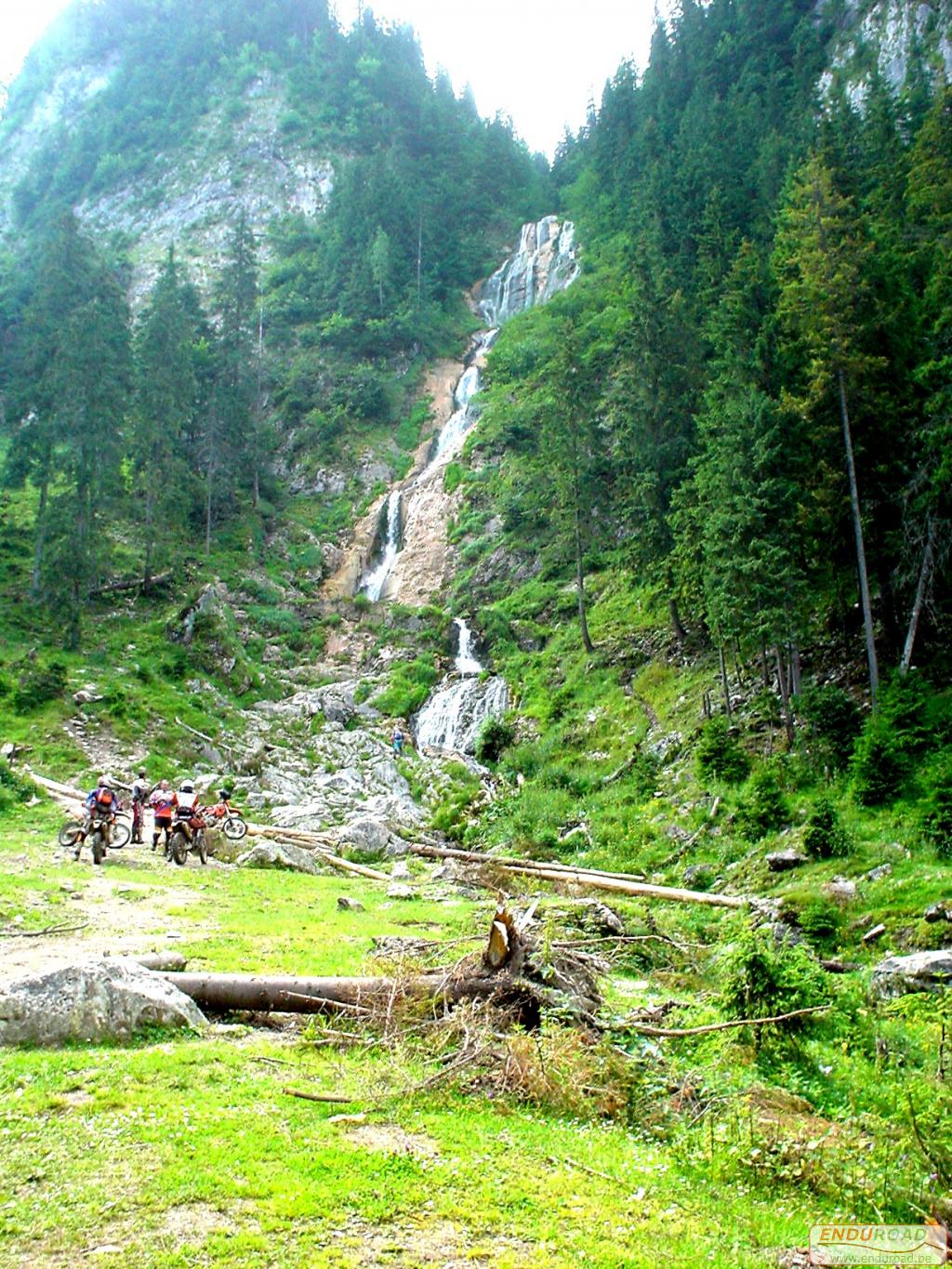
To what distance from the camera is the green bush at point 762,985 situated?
9117mm

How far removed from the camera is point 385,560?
5300cm

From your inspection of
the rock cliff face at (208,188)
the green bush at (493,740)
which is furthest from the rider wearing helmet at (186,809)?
the rock cliff face at (208,188)

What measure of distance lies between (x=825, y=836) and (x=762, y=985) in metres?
8.66

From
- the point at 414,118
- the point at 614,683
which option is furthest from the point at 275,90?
the point at 614,683

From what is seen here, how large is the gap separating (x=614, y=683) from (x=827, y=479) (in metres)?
12.3

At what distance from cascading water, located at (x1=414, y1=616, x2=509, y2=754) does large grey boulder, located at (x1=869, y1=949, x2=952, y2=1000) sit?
2366cm

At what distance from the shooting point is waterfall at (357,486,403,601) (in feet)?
168

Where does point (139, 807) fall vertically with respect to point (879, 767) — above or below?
below

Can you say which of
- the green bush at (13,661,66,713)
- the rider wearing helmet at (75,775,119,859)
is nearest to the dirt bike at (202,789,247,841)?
the rider wearing helmet at (75,775,119,859)

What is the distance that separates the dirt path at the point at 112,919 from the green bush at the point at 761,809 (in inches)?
505

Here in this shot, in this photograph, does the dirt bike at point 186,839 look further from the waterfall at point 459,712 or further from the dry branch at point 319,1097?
the waterfall at point 459,712

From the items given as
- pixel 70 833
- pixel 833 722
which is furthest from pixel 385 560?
pixel 833 722

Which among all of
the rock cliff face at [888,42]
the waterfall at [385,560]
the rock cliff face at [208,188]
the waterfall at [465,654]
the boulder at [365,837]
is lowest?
the boulder at [365,837]

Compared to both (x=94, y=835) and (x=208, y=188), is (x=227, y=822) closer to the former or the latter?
(x=94, y=835)
